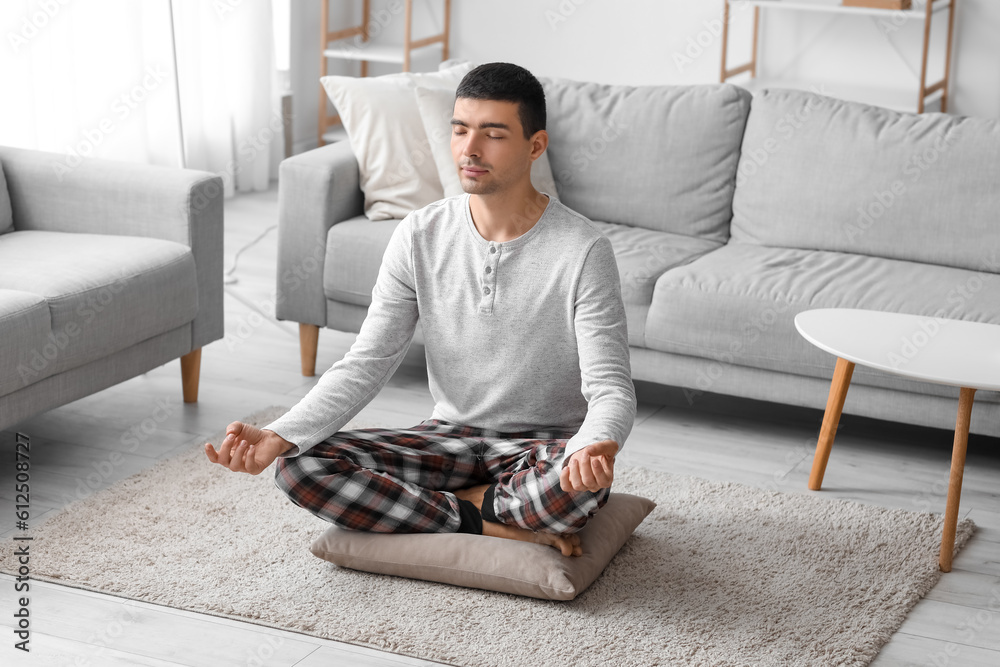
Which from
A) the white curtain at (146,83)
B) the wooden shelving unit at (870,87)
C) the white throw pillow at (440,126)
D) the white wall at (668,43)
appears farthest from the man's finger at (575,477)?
the white wall at (668,43)

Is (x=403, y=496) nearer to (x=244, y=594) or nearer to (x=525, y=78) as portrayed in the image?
(x=244, y=594)

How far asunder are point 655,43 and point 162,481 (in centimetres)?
350

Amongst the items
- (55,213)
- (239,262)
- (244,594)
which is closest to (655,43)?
(239,262)

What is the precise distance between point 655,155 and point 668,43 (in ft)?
7.13

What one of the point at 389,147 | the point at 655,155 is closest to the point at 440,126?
the point at 389,147

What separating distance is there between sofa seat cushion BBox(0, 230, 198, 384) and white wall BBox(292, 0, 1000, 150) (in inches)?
119

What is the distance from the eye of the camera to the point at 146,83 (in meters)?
4.73

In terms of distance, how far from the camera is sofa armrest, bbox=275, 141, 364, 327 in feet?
10.2

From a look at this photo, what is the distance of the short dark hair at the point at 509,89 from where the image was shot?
6.21ft

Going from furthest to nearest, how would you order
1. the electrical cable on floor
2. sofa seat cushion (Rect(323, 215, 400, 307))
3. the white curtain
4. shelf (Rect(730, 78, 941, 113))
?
shelf (Rect(730, 78, 941, 113)) < the white curtain < the electrical cable on floor < sofa seat cushion (Rect(323, 215, 400, 307))

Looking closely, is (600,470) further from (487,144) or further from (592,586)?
(487,144)

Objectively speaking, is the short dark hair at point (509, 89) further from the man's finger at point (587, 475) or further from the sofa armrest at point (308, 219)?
the sofa armrest at point (308, 219)

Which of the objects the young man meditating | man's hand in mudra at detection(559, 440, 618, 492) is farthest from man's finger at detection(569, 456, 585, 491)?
the young man meditating

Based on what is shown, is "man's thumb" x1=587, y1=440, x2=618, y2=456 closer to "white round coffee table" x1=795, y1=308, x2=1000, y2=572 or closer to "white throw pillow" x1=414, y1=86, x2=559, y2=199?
"white round coffee table" x1=795, y1=308, x2=1000, y2=572
